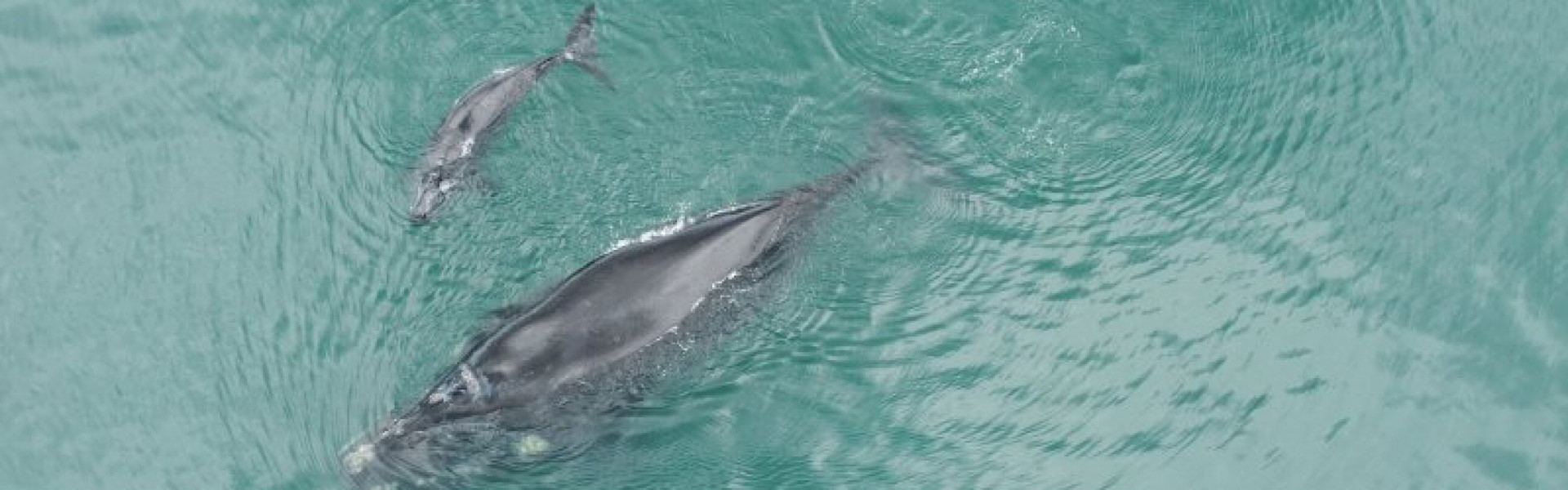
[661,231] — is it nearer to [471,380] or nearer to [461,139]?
[461,139]

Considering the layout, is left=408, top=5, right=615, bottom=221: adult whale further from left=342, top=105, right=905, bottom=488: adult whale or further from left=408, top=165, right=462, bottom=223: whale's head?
left=342, top=105, right=905, bottom=488: adult whale

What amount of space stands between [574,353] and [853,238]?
8.61 ft

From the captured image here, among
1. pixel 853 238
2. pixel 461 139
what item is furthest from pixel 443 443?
pixel 853 238

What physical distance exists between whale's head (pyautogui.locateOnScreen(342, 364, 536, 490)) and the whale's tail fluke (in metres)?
2.71

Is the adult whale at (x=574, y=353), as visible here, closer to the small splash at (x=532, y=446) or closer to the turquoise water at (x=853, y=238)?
the small splash at (x=532, y=446)

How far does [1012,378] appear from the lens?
10719mm

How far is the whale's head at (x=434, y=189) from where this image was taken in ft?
33.1

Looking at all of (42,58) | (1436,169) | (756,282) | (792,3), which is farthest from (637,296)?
(1436,169)

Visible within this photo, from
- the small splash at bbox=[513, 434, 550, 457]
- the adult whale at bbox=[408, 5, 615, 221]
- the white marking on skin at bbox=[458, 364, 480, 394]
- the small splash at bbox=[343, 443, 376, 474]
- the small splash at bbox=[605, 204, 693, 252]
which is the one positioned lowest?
the small splash at bbox=[343, 443, 376, 474]

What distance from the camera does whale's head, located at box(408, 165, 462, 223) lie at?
10.1 meters

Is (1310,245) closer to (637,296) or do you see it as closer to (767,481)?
(767,481)

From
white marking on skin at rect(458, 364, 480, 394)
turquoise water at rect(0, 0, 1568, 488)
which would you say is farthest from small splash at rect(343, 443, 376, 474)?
white marking on skin at rect(458, 364, 480, 394)

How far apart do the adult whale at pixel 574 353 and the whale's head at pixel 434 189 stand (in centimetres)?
Result: 98

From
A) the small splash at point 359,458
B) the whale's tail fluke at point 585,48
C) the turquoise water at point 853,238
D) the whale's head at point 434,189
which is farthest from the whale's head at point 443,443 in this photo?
the whale's tail fluke at point 585,48
